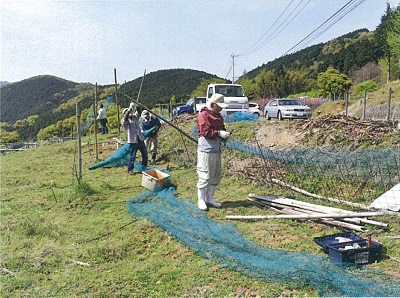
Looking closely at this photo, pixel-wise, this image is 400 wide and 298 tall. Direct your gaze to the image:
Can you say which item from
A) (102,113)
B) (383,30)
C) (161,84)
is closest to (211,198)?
(102,113)

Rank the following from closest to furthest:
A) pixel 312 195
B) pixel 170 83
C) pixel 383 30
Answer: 1. pixel 312 195
2. pixel 383 30
3. pixel 170 83

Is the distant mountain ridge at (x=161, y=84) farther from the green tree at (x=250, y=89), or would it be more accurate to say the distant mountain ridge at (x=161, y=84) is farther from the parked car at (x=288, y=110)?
the parked car at (x=288, y=110)

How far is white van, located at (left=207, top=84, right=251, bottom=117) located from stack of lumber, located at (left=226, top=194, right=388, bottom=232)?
8833 mm

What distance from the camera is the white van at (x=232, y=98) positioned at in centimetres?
1398

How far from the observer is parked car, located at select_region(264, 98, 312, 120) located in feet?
45.2

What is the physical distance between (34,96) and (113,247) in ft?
345

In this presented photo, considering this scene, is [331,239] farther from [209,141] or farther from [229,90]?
[229,90]

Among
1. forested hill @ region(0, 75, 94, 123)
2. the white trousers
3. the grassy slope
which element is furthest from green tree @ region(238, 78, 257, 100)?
forested hill @ region(0, 75, 94, 123)

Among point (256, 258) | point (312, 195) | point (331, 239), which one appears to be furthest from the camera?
point (312, 195)

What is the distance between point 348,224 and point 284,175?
2.15 meters

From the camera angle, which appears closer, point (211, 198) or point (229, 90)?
point (211, 198)

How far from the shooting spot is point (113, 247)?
13.1 feet

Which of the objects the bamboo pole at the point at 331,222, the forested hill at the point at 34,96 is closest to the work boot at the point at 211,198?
the bamboo pole at the point at 331,222

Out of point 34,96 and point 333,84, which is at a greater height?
point 34,96
